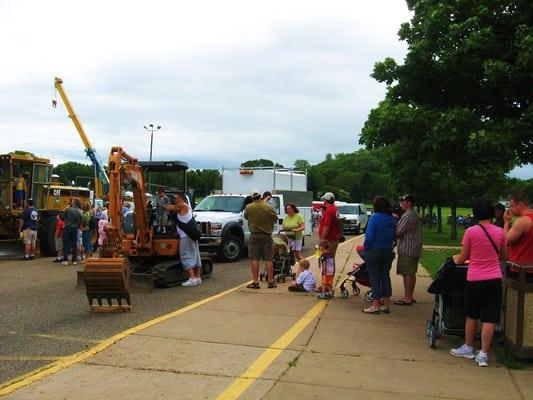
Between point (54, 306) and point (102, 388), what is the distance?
4.72 meters

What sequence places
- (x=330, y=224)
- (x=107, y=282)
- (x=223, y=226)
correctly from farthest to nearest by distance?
(x=223, y=226), (x=330, y=224), (x=107, y=282)

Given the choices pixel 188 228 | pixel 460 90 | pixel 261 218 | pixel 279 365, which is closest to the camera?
pixel 279 365

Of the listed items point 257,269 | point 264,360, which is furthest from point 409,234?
point 264,360

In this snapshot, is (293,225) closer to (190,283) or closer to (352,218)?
(190,283)

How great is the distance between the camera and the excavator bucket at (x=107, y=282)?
8.64 metres

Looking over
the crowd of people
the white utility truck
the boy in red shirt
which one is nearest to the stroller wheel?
the crowd of people

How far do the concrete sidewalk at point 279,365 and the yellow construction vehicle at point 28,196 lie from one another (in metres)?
10.9

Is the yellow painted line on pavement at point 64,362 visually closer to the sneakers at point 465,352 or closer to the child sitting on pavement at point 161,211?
the sneakers at point 465,352

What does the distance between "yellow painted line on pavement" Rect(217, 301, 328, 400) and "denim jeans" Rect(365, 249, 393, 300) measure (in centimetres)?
94

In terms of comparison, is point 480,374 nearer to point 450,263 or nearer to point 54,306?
point 450,263

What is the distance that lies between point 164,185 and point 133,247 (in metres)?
1.87

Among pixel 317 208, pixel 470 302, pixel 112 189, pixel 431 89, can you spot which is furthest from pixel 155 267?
pixel 317 208

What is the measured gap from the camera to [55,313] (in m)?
8.70

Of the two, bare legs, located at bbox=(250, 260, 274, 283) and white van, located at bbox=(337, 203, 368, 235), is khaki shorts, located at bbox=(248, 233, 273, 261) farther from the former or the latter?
white van, located at bbox=(337, 203, 368, 235)
